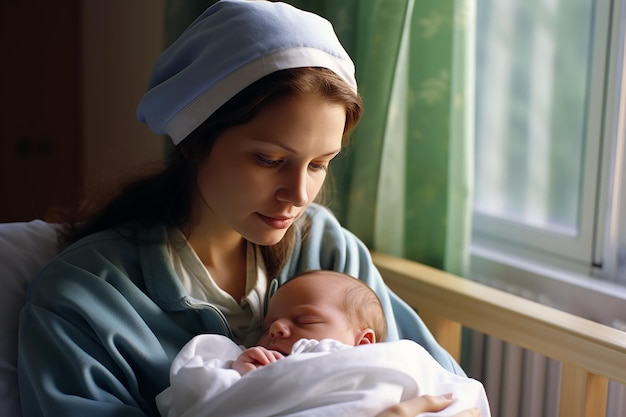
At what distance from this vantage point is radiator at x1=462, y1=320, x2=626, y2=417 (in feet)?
6.53

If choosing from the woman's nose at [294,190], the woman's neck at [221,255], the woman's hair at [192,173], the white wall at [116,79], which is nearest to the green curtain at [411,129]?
the woman's hair at [192,173]

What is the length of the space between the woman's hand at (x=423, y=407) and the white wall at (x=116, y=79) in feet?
6.57

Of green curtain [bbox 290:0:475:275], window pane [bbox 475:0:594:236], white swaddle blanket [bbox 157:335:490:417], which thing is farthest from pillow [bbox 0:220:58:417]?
window pane [bbox 475:0:594:236]

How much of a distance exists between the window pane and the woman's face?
955mm

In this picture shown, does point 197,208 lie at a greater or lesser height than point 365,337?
greater

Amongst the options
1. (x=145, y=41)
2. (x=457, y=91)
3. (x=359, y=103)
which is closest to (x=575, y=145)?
(x=457, y=91)

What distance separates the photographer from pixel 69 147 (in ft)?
10.6

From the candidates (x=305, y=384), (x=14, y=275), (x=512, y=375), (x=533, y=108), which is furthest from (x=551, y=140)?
(x=14, y=275)

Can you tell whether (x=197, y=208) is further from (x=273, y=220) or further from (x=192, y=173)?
(x=273, y=220)

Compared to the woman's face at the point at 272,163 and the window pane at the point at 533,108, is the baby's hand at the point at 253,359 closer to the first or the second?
the woman's face at the point at 272,163

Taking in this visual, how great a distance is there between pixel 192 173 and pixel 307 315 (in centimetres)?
34

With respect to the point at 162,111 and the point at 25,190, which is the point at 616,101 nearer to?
the point at 162,111

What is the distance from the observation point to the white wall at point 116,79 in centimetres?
312

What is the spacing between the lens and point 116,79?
3238 millimetres
